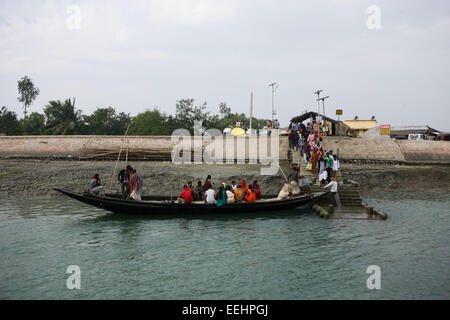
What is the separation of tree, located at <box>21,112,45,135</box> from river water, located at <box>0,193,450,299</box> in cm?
3201

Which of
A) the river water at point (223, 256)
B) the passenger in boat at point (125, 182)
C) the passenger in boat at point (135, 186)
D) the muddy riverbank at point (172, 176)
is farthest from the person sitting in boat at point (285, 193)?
the passenger in boat at point (125, 182)

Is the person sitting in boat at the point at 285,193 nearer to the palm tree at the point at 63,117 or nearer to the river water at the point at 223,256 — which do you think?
the river water at the point at 223,256

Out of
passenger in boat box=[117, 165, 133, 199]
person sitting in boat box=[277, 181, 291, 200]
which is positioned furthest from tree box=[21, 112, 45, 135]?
person sitting in boat box=[277, 181, 291, 200]

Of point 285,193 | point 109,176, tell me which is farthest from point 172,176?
point 285,193

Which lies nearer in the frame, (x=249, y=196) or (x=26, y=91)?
(x=249, y=196)

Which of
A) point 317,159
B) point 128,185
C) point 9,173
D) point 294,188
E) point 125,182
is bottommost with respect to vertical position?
point 294,188

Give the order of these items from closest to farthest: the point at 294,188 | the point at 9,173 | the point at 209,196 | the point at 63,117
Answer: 1. the point at 209,196
2. the point at 294,188
3. the point at 9,173
4. the point at 63,117

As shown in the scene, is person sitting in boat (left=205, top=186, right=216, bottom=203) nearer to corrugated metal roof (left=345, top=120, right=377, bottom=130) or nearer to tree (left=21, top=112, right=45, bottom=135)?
tree (left=21, top=112, right=45, bottom=135)

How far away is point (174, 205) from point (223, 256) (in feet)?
17.2

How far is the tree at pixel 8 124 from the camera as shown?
4384 centimetres

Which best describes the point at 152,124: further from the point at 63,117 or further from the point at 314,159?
the point at 314,159

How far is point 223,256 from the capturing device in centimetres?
955

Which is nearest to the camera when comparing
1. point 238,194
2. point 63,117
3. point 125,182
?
point 125,182
